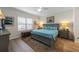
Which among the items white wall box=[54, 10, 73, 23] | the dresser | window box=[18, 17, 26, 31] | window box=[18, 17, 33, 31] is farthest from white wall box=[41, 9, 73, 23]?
the dresser

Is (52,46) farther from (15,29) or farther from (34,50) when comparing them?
(15,29)

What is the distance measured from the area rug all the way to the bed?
64 millimetres

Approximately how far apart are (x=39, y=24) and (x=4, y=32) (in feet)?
2.26

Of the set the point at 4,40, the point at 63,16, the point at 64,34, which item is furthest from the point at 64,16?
the point at 4,40

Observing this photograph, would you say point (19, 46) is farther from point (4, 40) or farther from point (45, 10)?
point (45, 10)

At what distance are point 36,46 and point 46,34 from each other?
0.31m

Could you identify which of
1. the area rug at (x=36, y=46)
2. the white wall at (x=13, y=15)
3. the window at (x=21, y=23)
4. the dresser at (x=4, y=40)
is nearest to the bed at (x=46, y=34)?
the area rug at (x=36, y=46)

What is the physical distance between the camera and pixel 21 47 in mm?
1698

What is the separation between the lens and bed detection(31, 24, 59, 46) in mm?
1661

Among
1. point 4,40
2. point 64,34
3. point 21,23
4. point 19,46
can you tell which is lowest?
point 19,46

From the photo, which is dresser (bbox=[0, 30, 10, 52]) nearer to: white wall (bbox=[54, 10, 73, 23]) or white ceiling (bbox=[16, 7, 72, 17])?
white ceiling (bbox=[16, 7, 72, 17])

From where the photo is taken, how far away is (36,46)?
1686 millimetres

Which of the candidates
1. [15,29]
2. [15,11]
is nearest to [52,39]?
[15,29]

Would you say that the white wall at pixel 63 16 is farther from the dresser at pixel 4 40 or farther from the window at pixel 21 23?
the dresser at pixel 4 40
